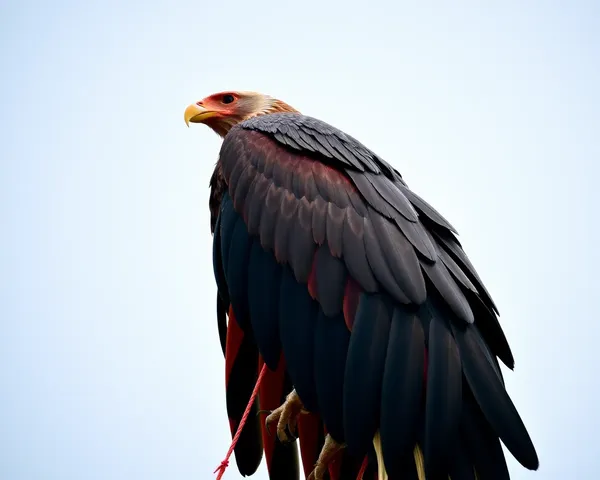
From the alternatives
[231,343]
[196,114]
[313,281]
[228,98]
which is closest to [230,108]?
[228,98]

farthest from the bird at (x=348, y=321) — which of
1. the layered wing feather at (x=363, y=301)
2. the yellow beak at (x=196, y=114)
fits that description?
the yellow beak at (x=196, y=114)

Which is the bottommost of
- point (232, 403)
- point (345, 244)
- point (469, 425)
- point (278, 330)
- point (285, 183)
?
point (232, 403)

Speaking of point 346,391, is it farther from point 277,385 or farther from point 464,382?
point 277,385

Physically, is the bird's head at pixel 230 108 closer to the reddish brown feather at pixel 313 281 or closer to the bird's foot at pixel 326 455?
the reddish brown feather at pixel 313 281

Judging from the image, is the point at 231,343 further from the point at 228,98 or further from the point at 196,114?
the point at 228,98

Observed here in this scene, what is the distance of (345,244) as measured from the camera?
451 centimetres

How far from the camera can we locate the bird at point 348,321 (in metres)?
3.96

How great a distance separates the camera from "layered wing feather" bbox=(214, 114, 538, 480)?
396 cm

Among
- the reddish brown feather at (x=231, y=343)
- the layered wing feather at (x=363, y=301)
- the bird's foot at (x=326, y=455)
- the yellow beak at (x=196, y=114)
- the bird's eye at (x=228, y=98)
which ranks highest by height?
the bird's eye at (x=228, y=98)

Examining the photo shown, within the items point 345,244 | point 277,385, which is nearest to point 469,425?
point 345,244

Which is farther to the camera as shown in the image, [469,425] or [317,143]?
[317,143]

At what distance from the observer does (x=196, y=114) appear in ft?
22.8

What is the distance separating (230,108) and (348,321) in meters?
3.46

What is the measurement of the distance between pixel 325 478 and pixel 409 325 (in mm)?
1569
